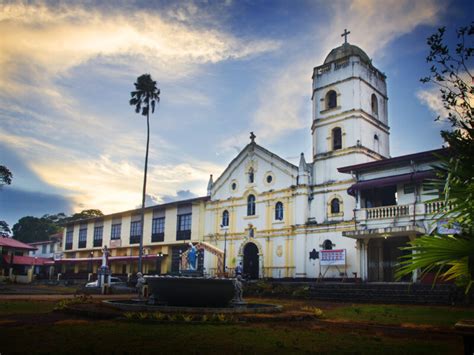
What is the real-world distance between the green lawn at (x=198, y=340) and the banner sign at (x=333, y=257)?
61.8ft

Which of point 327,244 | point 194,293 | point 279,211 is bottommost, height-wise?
point 194,293

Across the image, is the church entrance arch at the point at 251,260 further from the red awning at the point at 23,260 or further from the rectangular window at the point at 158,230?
the red awning at the point at 23,260

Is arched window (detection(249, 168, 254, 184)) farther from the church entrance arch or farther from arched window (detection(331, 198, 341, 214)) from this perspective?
arched window (detection(331, 198, 341, 214))

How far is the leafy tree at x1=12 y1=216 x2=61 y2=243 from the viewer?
283 ft

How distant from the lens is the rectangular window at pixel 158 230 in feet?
146

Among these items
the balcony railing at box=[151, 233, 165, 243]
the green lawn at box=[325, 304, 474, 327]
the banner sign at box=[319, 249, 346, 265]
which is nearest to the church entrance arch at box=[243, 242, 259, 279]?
the banner sign at box=[319, 249, 346, 265]

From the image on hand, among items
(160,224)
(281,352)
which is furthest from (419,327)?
(160,224)

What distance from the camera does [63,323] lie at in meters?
11.1

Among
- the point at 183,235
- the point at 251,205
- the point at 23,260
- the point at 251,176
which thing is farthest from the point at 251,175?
the point at 23,260

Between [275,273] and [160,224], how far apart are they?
1518 cm

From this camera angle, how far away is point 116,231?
49.9 metres

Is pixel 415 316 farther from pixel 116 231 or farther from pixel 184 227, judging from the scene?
pixel 116 231

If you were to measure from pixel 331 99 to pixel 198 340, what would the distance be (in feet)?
90.9

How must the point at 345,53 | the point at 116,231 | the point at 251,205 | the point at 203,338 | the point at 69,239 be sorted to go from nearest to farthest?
the point at 203,338 < the point at 345,53 < the point at 251,205 < the point at 116,231 < the point at 69,239
